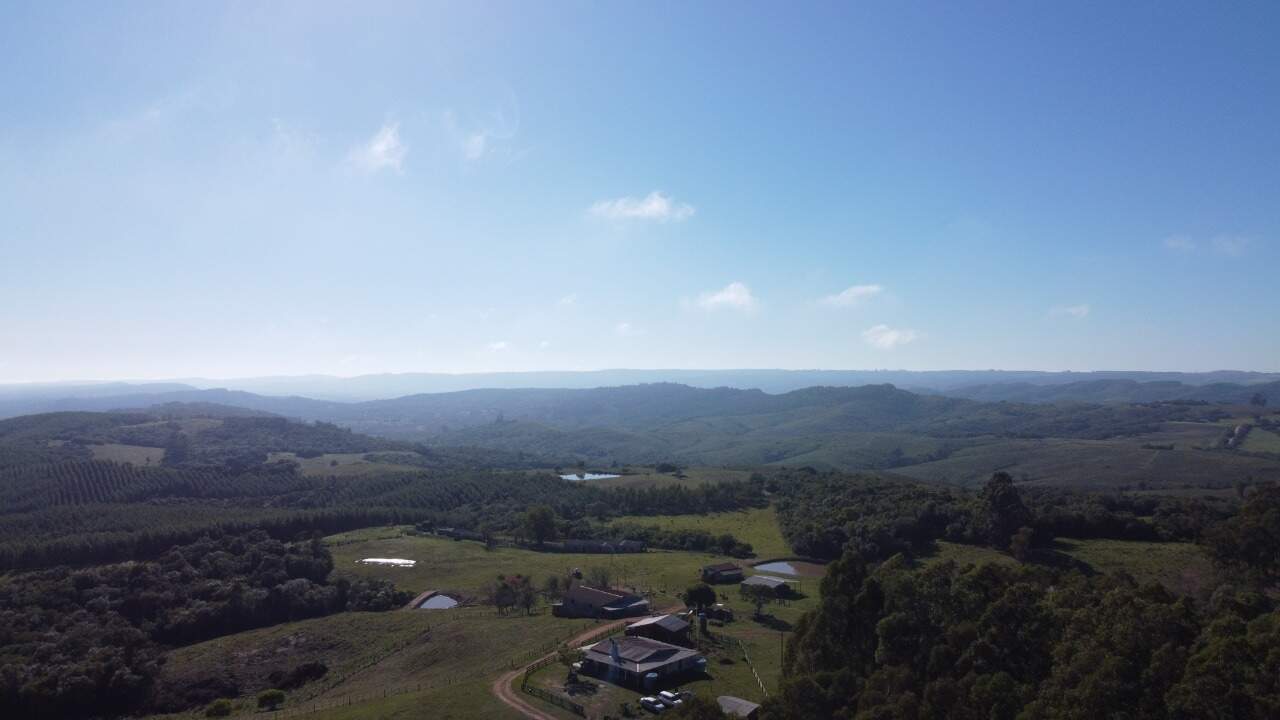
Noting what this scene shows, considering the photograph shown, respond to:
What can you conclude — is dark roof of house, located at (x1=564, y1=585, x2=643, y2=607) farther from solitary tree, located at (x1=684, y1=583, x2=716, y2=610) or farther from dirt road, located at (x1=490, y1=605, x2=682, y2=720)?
dirt road, located at (x1=490, y1=605, x2=682, y2=720)

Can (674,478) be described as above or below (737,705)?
below

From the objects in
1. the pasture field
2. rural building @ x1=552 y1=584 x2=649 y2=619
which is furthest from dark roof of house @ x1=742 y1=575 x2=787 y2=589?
the pasture field

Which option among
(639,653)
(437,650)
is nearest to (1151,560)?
(639,653)

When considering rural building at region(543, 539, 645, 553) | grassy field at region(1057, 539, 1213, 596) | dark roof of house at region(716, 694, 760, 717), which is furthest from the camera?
rural building at region(543, 539, 645, 553)

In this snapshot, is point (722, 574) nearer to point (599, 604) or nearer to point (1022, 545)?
point (599, 604)

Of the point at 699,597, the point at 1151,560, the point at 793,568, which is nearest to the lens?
the point at 699,597

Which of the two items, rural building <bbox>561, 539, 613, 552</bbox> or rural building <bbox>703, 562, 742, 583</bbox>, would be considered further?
rural building <bbox>561, 539, 613, 552</bbox>

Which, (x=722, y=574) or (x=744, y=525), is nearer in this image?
(x=722, y=574)

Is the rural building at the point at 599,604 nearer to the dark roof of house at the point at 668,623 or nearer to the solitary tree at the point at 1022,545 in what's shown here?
the dark roof of house at the point at 668,623
